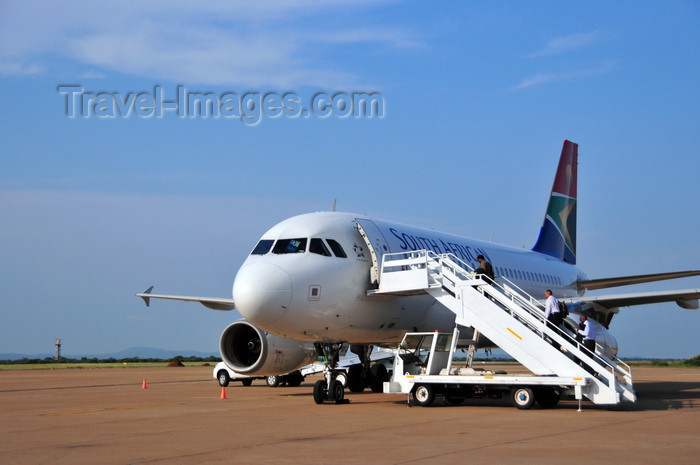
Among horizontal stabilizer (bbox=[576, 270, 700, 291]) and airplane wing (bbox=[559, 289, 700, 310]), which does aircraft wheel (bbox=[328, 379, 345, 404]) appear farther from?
horizontal stabilizer (bbox=[576, 270, 700, 291])

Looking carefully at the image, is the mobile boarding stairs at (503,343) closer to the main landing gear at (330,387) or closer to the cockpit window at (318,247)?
the main landing gear at (330,387)

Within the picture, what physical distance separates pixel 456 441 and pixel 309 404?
724 cm

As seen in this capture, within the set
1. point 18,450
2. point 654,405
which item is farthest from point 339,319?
point 18,450

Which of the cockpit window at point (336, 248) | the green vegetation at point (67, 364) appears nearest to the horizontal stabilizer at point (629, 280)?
the cockpit window at point (336, 248)

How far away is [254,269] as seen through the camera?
15672 mm

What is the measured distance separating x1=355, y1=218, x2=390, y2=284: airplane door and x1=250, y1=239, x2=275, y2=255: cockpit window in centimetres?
214

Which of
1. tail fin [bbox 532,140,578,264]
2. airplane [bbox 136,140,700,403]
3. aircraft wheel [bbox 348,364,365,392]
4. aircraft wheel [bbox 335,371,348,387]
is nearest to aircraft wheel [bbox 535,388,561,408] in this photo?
airplane [bbox 136,140,700,403]

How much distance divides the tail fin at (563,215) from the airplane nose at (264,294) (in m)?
17.9

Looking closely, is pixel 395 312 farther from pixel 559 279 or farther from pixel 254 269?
pixel 559 279

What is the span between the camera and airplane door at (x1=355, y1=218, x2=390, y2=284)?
17.2m

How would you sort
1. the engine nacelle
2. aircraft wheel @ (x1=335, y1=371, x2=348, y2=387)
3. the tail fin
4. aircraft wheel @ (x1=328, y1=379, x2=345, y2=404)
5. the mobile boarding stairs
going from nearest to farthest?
the mobile boarding stairs
aircraft wheel @ (x1=328, y1=379, x2=345, y2=404)
aircraft wheel @ (x1=335, y1=371, x2=348, y2=387)
the engine nacelle
the tail fin

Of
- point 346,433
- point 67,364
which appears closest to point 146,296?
point 346,433

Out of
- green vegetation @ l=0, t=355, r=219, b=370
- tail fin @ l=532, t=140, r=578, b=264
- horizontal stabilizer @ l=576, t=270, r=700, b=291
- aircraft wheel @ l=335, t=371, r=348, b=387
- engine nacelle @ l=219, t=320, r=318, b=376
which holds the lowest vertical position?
green vegetation @ l=0, t=355, r=219, b=370

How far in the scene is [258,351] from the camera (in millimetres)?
21422
